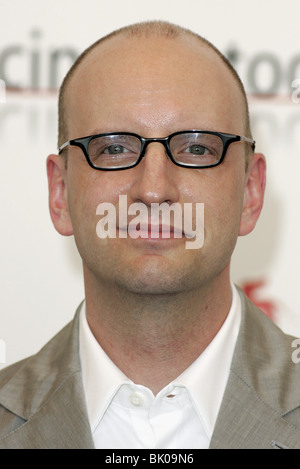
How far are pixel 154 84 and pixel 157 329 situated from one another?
0.68 metres

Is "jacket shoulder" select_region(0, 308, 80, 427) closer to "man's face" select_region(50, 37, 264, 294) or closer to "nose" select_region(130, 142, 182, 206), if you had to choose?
"man's face" select_region(50, 37, 264, 294)

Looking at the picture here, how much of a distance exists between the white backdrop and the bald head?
0.41m

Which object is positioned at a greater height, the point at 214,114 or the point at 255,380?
the point at 214,114

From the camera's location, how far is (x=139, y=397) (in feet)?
8.08

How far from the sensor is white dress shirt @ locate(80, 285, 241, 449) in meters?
2.42

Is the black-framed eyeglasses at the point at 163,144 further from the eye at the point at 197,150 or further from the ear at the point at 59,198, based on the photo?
the ear at the point at 59,198

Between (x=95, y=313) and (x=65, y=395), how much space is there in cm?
25

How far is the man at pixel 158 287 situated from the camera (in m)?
2.40

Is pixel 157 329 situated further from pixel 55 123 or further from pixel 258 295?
pixel 55 123

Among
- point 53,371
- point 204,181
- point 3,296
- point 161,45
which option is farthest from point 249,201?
point 3,296
